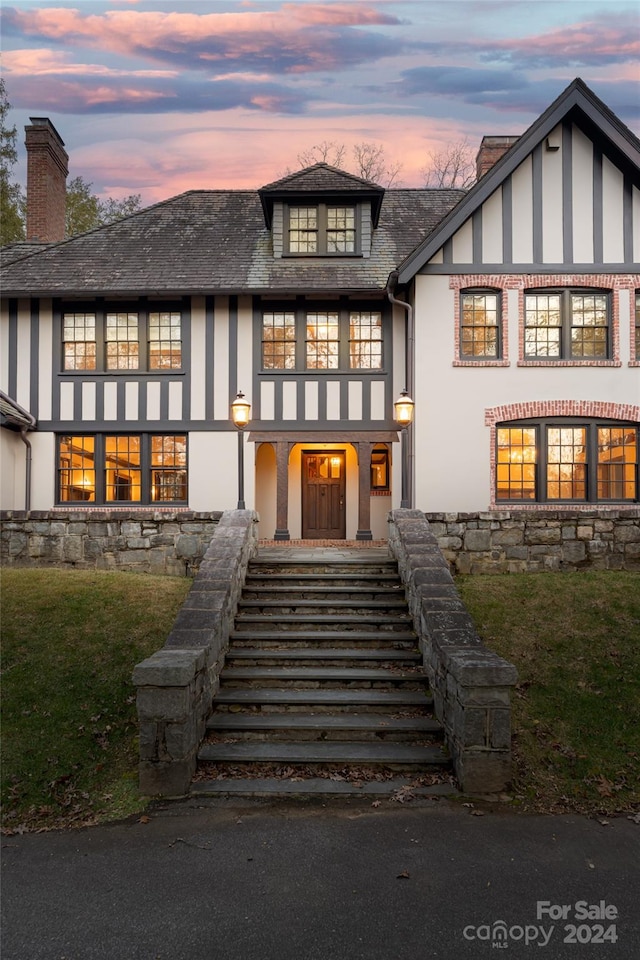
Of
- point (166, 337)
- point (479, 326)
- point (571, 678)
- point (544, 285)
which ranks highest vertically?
point (544, 285)

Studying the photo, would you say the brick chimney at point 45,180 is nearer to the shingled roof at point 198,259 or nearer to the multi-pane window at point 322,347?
the shingled roof at point 198,259

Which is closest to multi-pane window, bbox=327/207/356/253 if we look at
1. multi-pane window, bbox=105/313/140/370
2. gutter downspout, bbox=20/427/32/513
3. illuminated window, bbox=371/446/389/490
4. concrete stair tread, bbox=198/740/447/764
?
illuminated window, bbox=371/446/389/490

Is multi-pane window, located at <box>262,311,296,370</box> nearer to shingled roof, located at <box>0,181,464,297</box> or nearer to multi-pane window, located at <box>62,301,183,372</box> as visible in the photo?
shingled roof, located at <box>0,181,464,297</box>

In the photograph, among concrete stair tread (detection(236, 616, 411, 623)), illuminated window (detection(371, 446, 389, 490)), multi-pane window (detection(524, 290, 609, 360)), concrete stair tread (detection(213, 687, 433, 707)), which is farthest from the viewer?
illuminated window (detection(371, 446, 389, 490))

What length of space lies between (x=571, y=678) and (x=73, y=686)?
565cm

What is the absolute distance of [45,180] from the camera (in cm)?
1556

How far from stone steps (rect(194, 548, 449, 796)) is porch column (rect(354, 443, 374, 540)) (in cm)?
521

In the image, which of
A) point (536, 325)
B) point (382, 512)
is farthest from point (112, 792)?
point (536, 325)

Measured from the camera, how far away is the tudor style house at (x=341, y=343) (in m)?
12.2

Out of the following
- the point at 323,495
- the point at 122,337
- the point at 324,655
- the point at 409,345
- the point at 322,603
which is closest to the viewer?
the point at 324,655

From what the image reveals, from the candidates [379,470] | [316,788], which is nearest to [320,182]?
[379,470]

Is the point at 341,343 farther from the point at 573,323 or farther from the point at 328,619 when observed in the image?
the point at 328,619

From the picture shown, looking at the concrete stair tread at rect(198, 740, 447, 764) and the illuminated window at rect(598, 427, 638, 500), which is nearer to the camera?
the concrete stair tread at rect(198, 740, 447, 764)

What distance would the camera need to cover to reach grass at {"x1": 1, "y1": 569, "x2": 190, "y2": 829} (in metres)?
4.83
